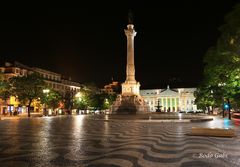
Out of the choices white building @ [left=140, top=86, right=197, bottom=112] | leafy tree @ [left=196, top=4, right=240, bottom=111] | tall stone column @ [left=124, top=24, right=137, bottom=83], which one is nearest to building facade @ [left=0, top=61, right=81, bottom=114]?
tall stone column @ [left=124, top=24, right=137, bottom=83]

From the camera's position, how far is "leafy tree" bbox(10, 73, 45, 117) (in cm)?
7206

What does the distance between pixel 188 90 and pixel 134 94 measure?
432ft

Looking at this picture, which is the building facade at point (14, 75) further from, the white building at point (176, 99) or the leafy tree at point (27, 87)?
the white building at point (176, 99)

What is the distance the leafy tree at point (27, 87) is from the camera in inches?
2837

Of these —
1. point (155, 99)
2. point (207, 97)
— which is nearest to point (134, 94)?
point (207, 97)

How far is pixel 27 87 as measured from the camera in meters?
72.1

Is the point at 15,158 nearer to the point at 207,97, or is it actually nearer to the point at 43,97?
the point at 207,97

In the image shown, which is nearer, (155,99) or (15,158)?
(15,158)

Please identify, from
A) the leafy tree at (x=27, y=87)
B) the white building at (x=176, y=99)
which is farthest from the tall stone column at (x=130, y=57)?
the white building at (x=176, y=99)

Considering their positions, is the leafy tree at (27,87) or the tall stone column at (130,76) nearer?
the tall stone column at (130,76)

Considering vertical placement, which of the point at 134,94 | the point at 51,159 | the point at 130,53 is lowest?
the point at 51,159

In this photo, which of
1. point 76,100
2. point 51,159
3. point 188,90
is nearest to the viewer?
point 51,159

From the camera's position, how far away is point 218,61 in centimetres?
3612

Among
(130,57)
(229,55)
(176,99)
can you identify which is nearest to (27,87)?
(130,57)
